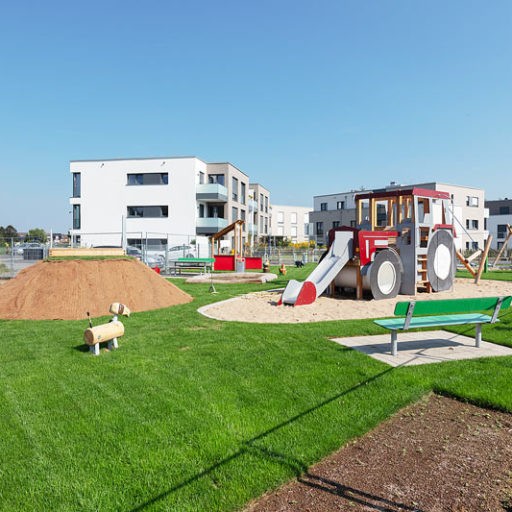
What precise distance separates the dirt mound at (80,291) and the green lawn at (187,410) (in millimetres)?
3239

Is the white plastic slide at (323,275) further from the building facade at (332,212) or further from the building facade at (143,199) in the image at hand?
the building facade at (332,212)

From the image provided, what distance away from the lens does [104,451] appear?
404 cm

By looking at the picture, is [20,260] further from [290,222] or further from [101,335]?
[290,222]

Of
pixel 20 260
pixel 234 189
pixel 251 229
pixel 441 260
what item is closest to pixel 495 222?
pixel 251 229

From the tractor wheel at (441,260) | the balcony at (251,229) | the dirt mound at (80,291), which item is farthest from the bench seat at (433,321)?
the balcony at (251,229)

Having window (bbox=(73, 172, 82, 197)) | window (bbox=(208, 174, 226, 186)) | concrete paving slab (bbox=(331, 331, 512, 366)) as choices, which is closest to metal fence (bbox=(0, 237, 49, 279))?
window (bbox=(73, 172, 82, 197))

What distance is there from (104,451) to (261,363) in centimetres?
312

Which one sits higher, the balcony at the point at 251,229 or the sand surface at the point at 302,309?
the balcony at the point at 251,229

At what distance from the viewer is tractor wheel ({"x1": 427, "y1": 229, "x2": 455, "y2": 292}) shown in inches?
615

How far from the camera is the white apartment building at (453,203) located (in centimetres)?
5847

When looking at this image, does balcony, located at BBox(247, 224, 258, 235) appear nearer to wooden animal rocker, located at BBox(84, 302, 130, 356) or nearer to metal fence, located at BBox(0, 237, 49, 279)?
metal fence, located at BBox(0, 237, 49, 279)

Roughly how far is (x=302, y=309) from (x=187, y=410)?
7575 mm

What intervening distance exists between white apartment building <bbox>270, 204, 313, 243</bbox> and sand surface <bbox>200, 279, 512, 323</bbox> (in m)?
72.3

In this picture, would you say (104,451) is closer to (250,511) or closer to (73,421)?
(73,421)
